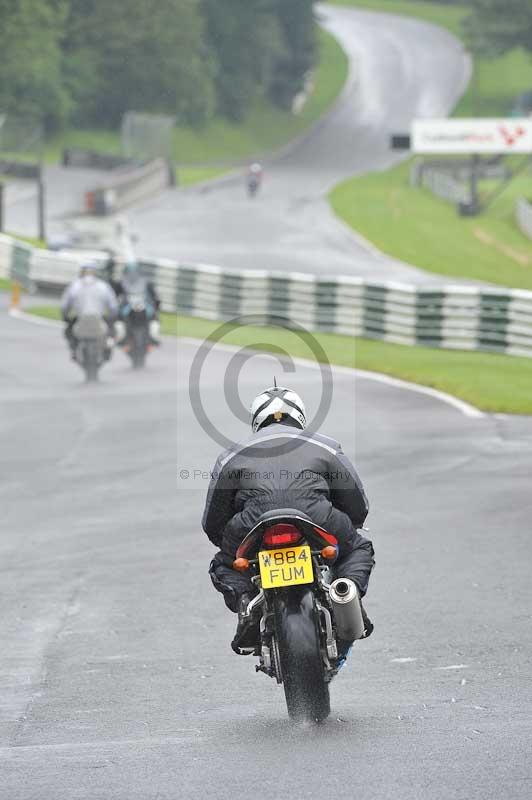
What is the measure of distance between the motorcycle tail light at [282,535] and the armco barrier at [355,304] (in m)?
20.6

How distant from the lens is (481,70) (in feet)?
403

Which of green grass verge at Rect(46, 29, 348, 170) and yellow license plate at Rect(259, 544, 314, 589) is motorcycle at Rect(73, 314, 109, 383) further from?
green grass verge at Rect(46, 29, 348, 170)

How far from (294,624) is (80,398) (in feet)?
51.7

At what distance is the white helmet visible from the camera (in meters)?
7.99

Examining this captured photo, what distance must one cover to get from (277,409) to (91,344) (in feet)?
53.6

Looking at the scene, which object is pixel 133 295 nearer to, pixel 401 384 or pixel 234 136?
pixel 401 384

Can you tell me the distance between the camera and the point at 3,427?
2048 centimetres

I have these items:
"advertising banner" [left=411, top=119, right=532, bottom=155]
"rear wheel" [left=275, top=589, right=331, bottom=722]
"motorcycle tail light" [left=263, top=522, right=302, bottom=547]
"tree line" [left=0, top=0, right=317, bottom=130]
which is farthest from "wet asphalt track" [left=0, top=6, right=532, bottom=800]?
"tree line" [left=0, top=0, right=317, bottom=130]

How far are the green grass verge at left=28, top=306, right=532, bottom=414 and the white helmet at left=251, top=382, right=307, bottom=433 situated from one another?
1255cm

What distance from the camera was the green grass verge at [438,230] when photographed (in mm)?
52219

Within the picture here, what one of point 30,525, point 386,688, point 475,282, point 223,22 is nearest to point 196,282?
point 475,282

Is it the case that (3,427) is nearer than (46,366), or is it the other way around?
(3,427)

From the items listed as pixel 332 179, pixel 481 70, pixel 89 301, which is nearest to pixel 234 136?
pixel 332 179

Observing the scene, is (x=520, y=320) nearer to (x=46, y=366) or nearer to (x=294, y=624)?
(x=46, y=366)
